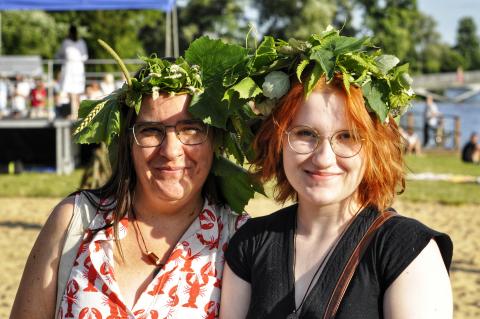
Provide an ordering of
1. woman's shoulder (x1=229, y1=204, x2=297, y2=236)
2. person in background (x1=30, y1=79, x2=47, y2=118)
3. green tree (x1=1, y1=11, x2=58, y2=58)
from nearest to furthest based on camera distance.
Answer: woman's shoulder (x1=229, y1=204, x2=297, y2=236) → person in background (x1=30, y1=79, x2=47, y2=118) → green tree (x1=1, y1=11, x2=58, y2=58)

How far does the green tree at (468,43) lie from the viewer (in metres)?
138

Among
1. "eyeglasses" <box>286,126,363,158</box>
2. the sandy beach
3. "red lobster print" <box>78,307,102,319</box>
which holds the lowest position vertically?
the sandy beach

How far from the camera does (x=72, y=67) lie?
14336mm

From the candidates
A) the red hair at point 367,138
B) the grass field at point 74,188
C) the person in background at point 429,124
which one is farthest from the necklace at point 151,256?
the person in background at point 429,124

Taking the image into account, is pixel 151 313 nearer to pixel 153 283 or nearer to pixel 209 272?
pixel 153 283

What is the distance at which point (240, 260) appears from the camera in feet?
7.36

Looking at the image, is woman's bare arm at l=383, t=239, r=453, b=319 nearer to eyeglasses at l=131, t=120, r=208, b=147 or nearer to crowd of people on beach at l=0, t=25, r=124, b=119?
eyeglasses at l=131, t=120, r=208, b=147

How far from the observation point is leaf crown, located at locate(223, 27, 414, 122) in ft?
6.81

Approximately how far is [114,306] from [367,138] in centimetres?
93

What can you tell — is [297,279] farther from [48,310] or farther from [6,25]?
[6,25]

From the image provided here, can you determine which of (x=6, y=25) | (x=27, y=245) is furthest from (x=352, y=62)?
(x=6, y=25)

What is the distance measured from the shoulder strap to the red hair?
658 millimetres

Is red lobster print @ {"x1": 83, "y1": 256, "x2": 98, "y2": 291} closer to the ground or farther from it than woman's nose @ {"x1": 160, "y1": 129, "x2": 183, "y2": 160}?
closer to the ground

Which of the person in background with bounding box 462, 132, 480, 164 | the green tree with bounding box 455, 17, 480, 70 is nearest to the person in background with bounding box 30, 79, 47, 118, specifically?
the person in background with bounding box 462, 132, 480, 164
